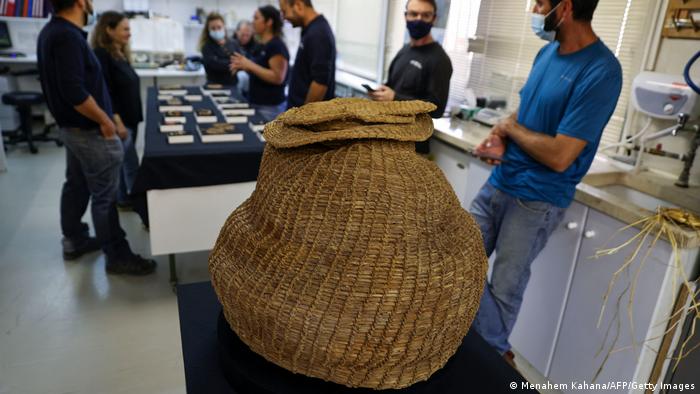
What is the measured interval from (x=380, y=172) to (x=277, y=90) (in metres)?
3.03

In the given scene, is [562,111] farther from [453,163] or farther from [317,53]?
[317,53]

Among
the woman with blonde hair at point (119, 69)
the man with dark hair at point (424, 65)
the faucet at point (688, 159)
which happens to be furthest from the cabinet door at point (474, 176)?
the woman with blonde hair at point (119, 69)

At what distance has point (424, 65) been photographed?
2676 mm

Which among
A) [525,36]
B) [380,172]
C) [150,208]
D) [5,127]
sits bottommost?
[5,127]

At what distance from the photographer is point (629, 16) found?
232 cm

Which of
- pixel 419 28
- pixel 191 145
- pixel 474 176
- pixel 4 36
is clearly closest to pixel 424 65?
pixel 419 28

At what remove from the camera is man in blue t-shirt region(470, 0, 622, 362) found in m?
1.55

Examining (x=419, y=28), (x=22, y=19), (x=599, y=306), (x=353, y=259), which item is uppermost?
(x=419, y=28)

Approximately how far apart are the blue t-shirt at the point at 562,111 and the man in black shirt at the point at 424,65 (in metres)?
0.83

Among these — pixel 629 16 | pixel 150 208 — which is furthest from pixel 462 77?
pixel 150 208

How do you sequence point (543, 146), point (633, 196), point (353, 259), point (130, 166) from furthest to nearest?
point (130, 166), point (633, 196), point (543, 146), point (353, 259)

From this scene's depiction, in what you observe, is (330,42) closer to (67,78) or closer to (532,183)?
(67,78)

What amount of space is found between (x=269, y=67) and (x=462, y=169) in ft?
5.99

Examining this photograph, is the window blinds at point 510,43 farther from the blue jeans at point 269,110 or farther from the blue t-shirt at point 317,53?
the blue jeans at point 269,110
